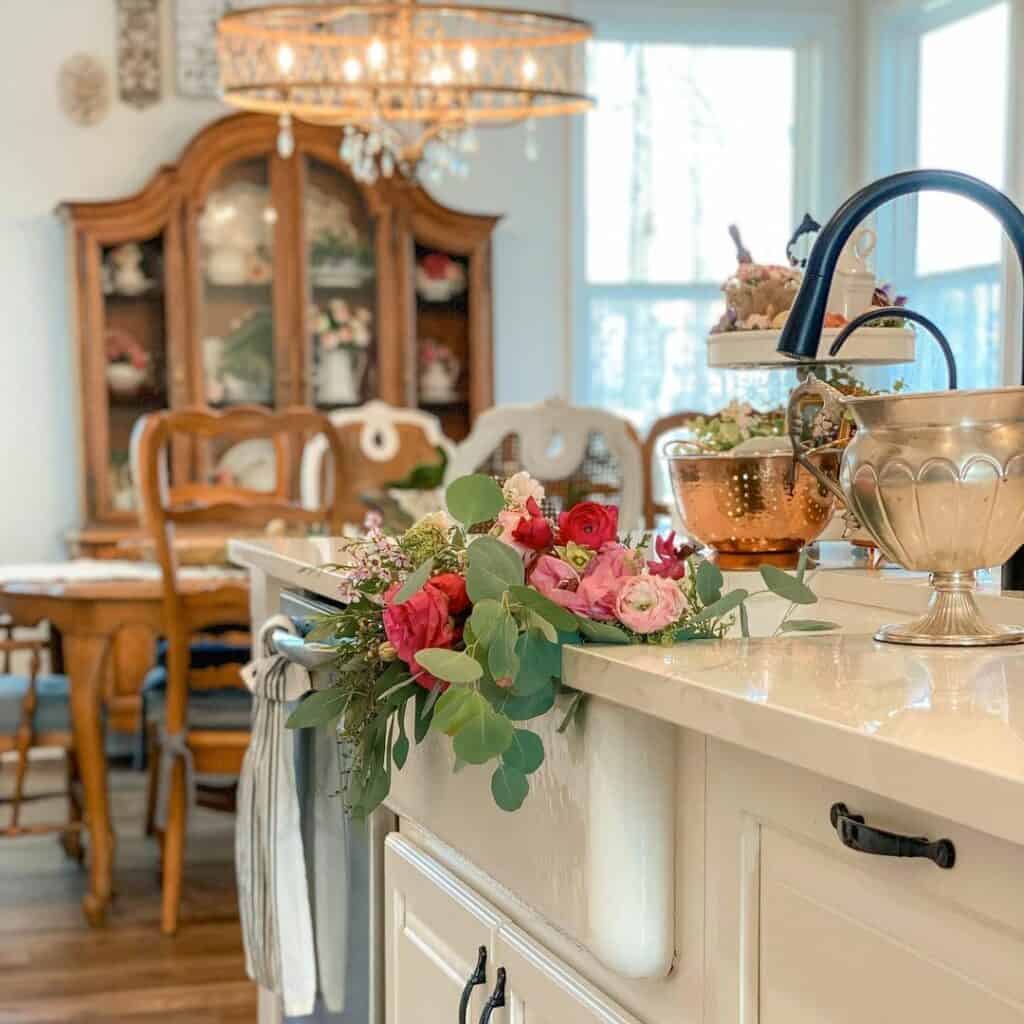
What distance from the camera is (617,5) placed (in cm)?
581

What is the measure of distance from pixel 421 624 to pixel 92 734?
256 centimetres

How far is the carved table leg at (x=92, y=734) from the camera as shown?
3424 mm

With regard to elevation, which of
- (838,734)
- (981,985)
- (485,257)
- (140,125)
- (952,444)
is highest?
(140,125)

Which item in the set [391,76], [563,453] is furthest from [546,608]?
[391,76]

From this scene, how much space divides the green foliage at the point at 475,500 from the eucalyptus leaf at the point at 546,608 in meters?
0.11

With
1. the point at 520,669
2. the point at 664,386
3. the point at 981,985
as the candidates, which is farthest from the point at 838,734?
the point at 664,386

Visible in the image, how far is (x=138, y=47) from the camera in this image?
5.39 m

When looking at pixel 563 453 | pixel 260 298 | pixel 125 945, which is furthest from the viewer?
pixel 260 298

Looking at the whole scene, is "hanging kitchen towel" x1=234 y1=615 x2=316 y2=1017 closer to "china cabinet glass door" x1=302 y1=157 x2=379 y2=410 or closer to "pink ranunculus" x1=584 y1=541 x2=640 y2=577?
"pink ranunculus" x1=584 y1=541 x2=640 y2=577

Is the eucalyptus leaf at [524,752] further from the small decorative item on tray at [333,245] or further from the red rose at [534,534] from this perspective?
the small decorative item on tray at [333,245]

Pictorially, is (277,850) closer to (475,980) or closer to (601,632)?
(475,980)

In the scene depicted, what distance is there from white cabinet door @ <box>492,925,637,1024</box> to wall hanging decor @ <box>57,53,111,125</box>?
4.62 metres

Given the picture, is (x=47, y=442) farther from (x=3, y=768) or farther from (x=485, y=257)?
(x=485, y=257)

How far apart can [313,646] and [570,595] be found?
1.09 feet
